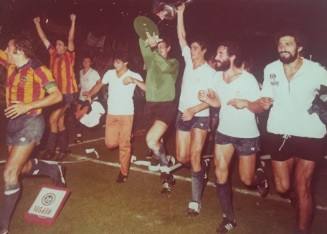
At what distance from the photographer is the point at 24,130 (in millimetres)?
4988

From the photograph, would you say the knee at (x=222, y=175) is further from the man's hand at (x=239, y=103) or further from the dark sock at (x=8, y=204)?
the dark sock at (x=8, y=204)

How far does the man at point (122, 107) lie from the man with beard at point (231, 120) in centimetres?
209

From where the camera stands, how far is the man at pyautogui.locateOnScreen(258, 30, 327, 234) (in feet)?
15.2

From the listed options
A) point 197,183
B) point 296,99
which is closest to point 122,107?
point 197,183

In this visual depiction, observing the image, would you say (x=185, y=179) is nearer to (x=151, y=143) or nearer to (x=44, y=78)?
(x=151, y=143)

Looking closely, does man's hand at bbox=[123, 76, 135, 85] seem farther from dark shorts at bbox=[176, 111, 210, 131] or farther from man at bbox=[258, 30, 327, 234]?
man at bbox=[258, 30, 327, 234]

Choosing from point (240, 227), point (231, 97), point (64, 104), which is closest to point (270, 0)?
point (64, 104)

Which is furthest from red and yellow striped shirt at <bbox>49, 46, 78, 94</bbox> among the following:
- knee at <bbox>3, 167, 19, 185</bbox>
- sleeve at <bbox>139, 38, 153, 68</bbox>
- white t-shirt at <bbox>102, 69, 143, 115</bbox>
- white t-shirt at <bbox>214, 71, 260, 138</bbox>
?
white t-shirt at <bbox>214, 71, 260, 138</bbox>

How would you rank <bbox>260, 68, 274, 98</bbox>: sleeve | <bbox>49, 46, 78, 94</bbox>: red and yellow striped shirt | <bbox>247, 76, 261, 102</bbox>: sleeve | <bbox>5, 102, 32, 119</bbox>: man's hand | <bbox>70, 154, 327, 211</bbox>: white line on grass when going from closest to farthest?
<bbox>5, 102, 32, 119</bbox>: man's hand < <bbox>260, 68, 274, 98</bbox>: sleeve < <bbox>247, 76, 261, 102</bbox>: sleeve < <bbox>70, 154, 327, 211</bbox>: white line on grass < <bbox>49, 46, 78, 94</bbox>: red and yellow striped shirt

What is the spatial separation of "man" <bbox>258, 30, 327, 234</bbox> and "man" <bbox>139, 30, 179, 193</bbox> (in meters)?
2.19

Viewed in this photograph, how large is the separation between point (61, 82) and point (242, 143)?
18.2ft

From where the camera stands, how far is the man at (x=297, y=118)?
15.2 ft

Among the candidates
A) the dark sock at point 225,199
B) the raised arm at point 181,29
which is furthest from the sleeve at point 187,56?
the dark sock at point 225,199


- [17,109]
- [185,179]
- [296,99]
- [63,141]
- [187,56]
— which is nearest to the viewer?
[296,99]
